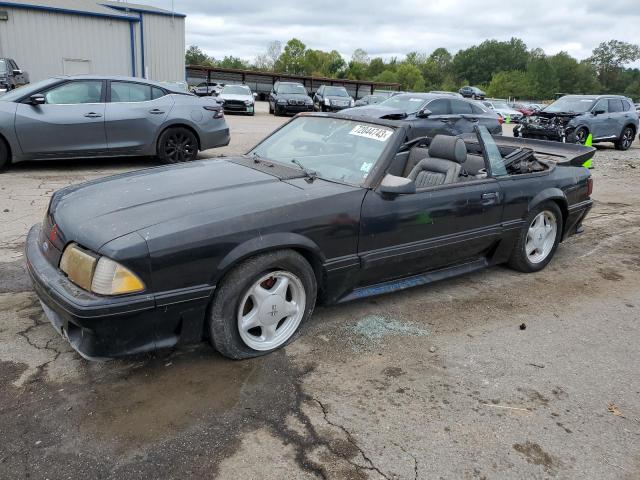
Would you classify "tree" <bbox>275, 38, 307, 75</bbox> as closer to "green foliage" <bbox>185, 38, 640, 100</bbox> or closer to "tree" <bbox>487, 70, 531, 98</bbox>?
"green foliage" <bbox>185, 38, 640, 100</bbox>

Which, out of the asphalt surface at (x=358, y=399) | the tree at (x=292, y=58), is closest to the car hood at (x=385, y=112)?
the asphalt surface at (x=358, y=399)

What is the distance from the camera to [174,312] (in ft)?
8.77

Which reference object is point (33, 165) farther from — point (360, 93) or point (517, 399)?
point (360, 93)

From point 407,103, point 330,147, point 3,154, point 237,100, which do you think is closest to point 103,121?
point 3,154

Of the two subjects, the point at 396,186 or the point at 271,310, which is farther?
the point at 396,186

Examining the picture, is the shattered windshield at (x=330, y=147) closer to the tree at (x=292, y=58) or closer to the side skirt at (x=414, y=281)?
the side skirt at (x=414, y=281)

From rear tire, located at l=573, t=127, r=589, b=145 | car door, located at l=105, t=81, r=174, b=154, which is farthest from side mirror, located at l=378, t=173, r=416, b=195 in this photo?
rear tire, located at l=573, t=127, r=589, b=145

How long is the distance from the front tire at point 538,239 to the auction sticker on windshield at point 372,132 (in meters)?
1.62

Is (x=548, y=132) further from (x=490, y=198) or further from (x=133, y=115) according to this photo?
(x=490, y=198)

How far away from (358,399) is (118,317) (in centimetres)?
128

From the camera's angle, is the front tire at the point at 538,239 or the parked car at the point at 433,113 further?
the parked car at the point at 433,113

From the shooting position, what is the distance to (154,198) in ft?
10.1

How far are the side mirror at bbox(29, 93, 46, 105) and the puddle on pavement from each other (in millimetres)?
6136

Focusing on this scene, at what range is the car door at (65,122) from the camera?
7555mm
